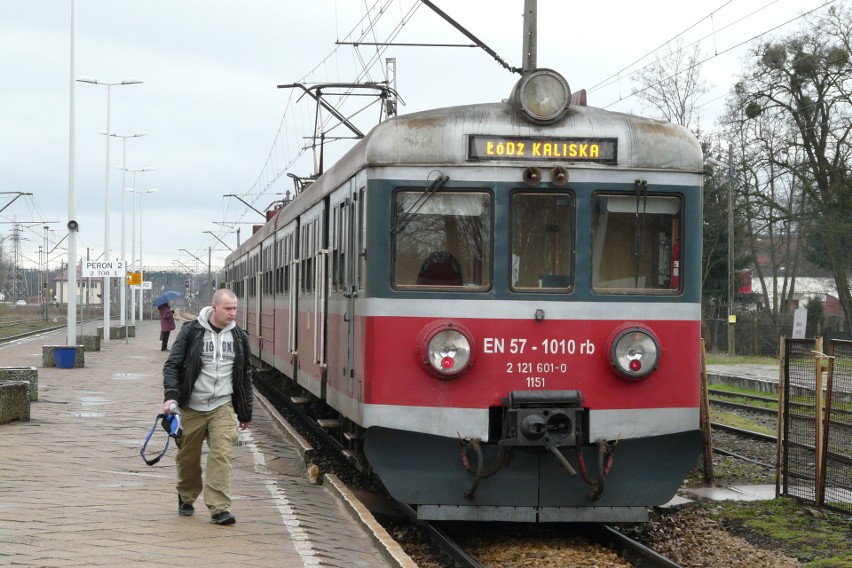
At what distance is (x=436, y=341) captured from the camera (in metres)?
8.51

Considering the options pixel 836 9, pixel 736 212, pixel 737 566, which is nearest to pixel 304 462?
pixel 737 566

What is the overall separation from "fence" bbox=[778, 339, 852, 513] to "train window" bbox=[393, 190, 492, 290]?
3.55m

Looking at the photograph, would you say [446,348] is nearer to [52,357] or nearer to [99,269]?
[52,357]

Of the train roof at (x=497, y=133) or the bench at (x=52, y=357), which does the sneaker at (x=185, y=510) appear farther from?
the bench at (x=52, y=357)

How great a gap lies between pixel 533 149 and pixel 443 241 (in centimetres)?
95

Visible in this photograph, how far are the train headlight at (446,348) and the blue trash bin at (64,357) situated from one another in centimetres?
2005

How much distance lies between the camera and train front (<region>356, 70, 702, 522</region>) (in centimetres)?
854

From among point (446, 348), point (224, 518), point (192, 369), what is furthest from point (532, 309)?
point (224, 518)

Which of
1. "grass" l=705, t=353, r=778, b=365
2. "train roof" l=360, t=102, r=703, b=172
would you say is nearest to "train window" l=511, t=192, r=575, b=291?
"train roof" l=360, t=102, r=703, b=172

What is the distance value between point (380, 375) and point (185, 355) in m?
1.39

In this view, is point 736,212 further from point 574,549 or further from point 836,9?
point 574,549

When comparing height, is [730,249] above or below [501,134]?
above

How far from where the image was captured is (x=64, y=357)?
26906 millimetres

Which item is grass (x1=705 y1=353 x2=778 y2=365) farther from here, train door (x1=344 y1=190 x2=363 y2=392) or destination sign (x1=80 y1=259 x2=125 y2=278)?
train door (x1=344 y1=190 x2=363 y2=392)
